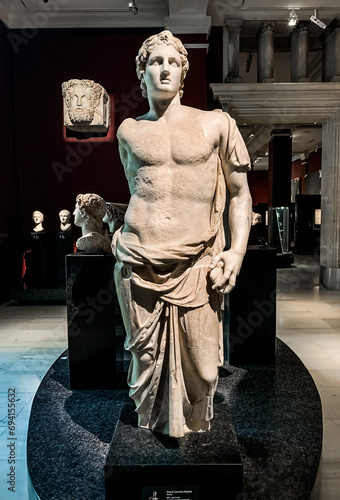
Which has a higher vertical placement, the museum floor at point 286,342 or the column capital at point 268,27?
the column capital at point 268,27

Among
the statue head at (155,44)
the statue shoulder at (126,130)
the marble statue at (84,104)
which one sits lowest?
the statue shoulder at (126,130)

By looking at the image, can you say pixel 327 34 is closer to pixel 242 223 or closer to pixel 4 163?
pixel 4 163

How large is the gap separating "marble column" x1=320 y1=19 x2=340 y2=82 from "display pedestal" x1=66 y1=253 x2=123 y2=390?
7.10 meters

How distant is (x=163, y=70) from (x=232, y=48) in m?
7.22

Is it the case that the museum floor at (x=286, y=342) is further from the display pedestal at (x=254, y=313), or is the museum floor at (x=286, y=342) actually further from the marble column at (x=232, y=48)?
the marble column at (x=232, y=48)

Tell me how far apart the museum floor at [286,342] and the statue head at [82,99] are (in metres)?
3.42

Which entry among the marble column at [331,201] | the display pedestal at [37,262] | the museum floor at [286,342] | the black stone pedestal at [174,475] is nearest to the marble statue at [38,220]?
the display pedestal at [37,262]

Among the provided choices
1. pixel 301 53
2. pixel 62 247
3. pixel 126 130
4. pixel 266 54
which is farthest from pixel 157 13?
pixel 126 130

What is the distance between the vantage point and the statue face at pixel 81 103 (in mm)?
7199

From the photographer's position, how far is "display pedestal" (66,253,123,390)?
354 cm

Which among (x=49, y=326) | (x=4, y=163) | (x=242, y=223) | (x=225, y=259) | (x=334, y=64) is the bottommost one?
(x=49, y=326)

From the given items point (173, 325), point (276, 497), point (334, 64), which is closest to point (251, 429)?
point (276, 497)

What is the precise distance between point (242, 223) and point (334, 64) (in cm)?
767

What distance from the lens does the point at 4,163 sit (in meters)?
7.76
